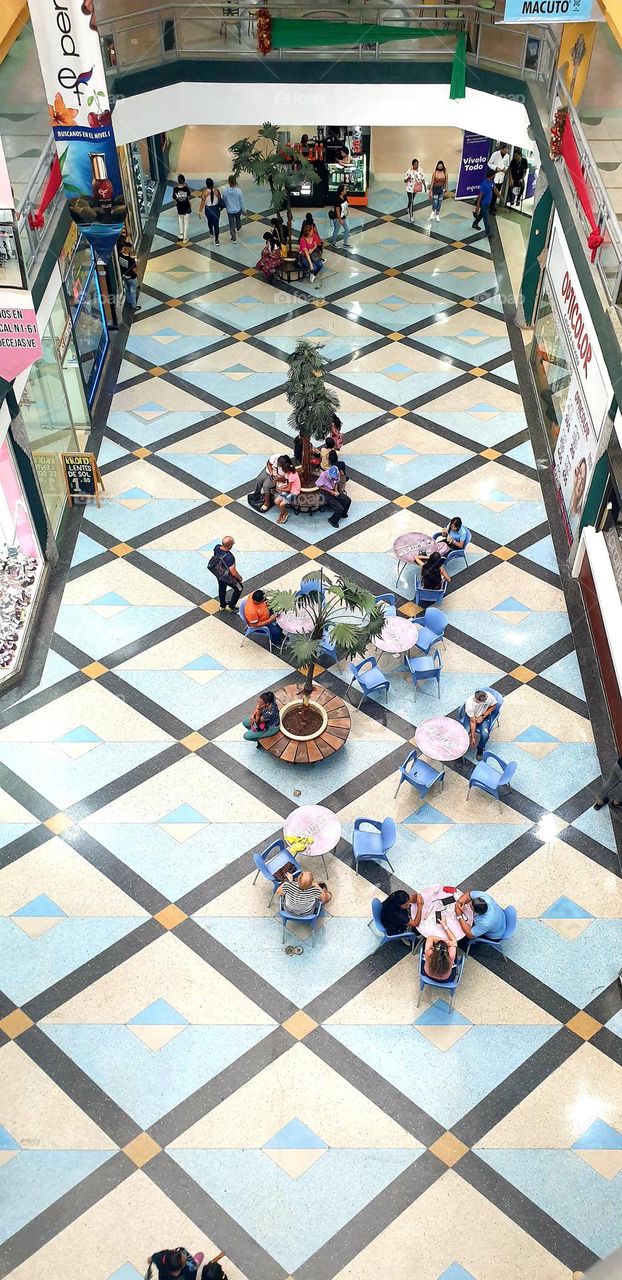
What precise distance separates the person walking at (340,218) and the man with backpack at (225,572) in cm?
880

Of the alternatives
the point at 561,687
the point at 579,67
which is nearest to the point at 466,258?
the point at 579,67

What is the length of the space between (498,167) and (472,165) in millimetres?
909

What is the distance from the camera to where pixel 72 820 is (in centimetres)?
1043

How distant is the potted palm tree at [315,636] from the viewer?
9945 millimetres

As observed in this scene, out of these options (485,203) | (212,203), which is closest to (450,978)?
(212,203)

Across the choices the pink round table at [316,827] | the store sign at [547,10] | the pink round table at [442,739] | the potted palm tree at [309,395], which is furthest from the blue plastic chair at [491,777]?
the store sign at [547,10]

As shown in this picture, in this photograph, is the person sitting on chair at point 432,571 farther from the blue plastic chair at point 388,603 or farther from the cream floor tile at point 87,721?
the cream floor tile at point 87,721

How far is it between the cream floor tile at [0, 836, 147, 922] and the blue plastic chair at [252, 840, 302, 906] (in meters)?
1.13

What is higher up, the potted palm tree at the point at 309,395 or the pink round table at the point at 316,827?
the potted palm tree at the point at 309,395

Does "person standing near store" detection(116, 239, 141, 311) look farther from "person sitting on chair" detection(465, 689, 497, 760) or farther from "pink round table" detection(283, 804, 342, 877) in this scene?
"pink round table" detection(283, 804, 342, 877)

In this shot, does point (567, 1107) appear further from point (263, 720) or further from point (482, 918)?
point (263, 720)

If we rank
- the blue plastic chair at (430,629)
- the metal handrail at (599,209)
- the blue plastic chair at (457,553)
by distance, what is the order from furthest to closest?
the blue plastic chair at (457,553), the blue plastic chair at (430,629), the metal handrail at (599,209)

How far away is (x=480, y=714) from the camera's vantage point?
10.7 metres

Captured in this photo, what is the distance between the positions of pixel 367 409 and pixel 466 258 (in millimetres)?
4861
